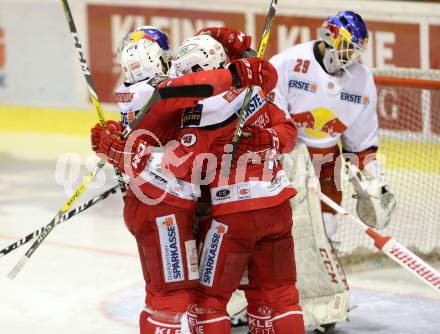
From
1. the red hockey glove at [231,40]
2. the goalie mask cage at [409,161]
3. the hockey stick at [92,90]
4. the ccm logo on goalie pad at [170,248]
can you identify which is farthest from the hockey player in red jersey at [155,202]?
the goalie mask cage at [409,161]

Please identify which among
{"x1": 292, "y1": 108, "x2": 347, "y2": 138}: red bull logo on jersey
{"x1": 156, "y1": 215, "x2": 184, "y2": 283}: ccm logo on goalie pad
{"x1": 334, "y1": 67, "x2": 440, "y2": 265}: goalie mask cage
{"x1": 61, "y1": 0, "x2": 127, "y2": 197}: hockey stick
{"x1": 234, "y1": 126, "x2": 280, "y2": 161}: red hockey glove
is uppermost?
{"x1": 61, "y1": 0, "x2": 127, "y2": 197}: hockey stick

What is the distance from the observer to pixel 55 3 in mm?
8000

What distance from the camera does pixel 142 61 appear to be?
11.7ft

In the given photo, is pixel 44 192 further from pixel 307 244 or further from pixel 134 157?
pixel 134 157

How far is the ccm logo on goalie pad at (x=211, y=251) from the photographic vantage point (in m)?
3.62

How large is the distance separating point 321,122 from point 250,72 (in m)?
1.08

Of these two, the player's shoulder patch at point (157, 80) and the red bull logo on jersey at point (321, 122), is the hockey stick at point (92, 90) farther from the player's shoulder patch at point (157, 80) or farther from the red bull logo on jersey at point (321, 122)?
the red bull logo on jersey at point (321, 122)

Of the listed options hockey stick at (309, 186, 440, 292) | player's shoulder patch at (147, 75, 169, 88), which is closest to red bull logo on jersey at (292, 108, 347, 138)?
hockey stick at (309, 186, 440, 292)

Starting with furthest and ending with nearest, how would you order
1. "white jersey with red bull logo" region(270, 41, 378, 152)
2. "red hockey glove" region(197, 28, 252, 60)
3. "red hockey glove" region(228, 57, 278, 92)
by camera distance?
1. "white jersey with red bull logo" region(270, 41, 378, 152)
2. "red hockey glove" region(197, 28, 252, 60)
3. "red hockey glove" region(228, 57, 278, 92)

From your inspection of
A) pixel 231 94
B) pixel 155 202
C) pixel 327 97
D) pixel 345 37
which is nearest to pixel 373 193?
pixel 327 97

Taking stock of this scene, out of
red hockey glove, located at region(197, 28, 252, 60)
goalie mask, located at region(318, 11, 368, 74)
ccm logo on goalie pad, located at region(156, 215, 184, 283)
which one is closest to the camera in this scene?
ccm logo on goalie pad, located at region(156, 215, 184, 283)

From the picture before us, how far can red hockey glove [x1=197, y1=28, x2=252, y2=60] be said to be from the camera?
3.93m

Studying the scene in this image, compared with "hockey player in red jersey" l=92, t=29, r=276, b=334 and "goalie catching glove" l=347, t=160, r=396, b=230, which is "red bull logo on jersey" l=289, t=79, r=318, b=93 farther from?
"hockey player in red jersey" l=92, t=29, r=276, b=334

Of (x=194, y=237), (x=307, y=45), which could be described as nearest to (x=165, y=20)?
(x=307, y=45)
